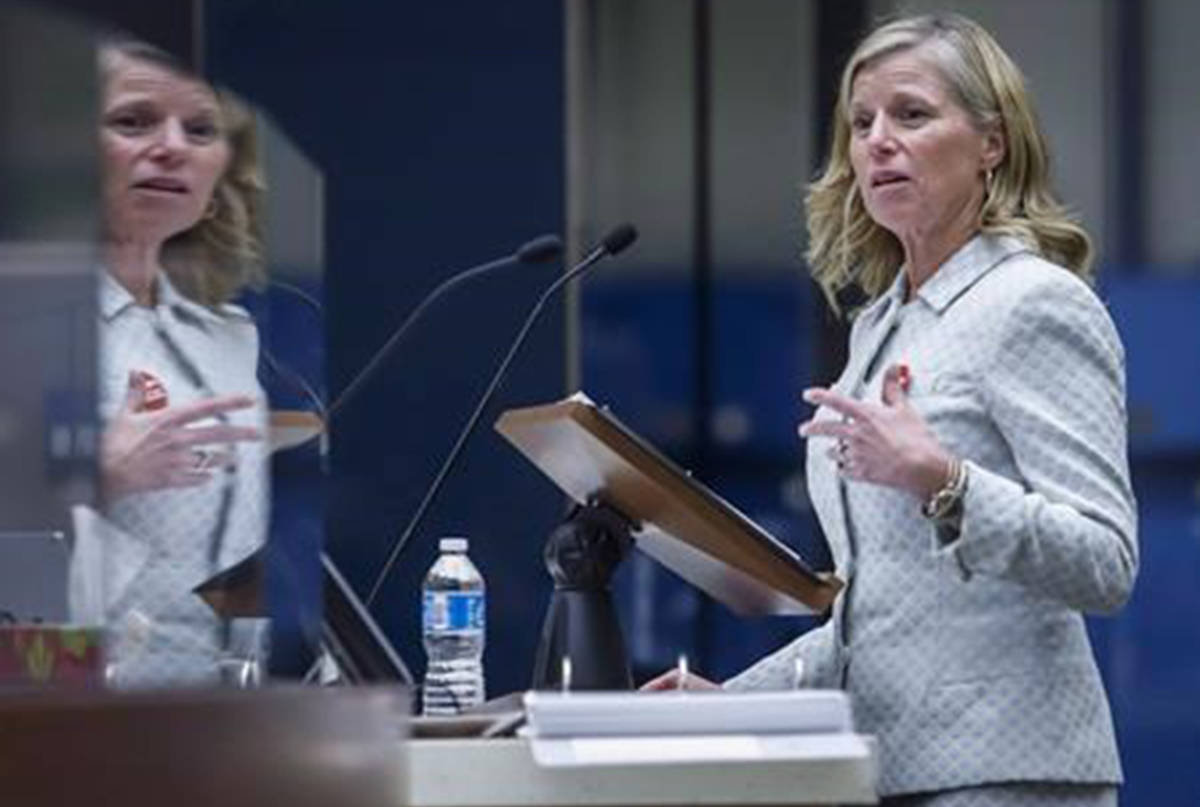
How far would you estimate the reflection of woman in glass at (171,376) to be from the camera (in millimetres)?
1595

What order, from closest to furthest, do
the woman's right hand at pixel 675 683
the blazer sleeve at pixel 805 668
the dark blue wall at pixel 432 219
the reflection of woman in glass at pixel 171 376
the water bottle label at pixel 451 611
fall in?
the reflection of woman in glass at pixel 171 376 < the woman's right hand at pixel 675 683 < the blazer sleeve at pixel 805 668 < the water bottle label at pixel 451 611 < the dark blue wall at pixel 432 219

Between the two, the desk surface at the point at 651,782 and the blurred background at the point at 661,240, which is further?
the blurred background at the point at 661,240

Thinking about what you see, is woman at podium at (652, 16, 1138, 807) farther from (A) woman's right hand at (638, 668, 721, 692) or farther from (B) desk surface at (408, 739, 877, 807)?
(B) desk surface at (408, 739, 877, 807)

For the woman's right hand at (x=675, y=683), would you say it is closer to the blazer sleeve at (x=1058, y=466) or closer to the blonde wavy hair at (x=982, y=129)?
the blazer sleeve at (x=1058, y=466)

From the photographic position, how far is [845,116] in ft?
11.9

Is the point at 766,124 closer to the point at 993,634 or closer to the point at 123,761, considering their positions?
the point at 993,634

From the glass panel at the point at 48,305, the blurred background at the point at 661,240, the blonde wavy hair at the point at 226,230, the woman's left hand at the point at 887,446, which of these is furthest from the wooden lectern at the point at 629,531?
the blurred background at the point at 661,240

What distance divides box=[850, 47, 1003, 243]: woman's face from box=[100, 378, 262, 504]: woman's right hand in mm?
1803

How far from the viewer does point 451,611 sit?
382 cm

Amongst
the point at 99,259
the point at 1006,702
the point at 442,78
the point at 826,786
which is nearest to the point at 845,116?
the point at 1006,702

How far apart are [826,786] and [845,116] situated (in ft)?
3.99

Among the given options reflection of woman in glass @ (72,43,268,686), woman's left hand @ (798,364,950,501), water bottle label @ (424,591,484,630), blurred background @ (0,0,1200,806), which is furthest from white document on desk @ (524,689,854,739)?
blurred background @ (0,0,1200,806)

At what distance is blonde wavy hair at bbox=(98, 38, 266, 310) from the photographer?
1754mm

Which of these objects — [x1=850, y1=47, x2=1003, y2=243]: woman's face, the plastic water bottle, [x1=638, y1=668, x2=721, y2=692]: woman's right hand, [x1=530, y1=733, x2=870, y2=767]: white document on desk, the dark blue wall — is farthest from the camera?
the dark blue wall
